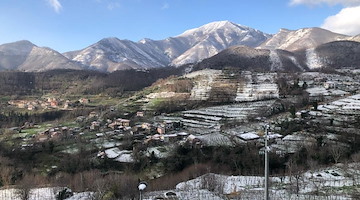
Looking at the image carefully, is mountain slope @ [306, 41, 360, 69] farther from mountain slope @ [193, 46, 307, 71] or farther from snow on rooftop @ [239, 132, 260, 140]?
snow on rooftop @ [239, 132, 260, 140]

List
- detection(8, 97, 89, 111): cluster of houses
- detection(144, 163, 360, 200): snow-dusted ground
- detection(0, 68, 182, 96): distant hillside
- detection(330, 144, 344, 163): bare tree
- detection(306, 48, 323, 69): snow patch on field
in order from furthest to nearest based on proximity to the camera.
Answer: detection(306, 48, 323, 69): snow patch on field, detection(0, 68, 182, 96): distant hillside, detection(8, 97, 89, 111): cluster of houses, detection(330, 144, 344, 163): bare tree, detection(144, 163, 360, 200): snow-dusted ground

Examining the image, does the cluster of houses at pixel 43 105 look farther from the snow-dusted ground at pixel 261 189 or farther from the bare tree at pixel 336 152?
the bare tree at pixel 336 152

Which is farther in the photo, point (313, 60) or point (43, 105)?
point (313, 60)

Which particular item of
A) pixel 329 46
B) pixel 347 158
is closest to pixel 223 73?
pixel 347 158

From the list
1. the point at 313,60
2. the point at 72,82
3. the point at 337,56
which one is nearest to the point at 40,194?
the point at 72,82

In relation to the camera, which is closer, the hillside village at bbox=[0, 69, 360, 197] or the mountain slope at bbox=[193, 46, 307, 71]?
the hillside village at bbox=[0, 69, 360, 197]

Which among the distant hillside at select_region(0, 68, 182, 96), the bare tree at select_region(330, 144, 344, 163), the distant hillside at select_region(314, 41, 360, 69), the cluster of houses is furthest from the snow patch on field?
the bare tree at select_region(330, 144, 344, 163)

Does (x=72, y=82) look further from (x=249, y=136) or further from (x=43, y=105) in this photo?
(x=249, y=136)

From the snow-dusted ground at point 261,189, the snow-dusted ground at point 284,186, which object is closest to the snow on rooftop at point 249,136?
the snow-dusted ground at point 284,186

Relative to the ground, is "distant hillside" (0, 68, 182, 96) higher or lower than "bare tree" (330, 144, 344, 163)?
higher

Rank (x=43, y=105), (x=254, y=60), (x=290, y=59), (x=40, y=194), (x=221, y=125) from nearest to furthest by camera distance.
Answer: (x=40, y=194) < (x=221, y=125) < (x=43, y=105) < (x=254, y=60) < (x=290, y=59)
